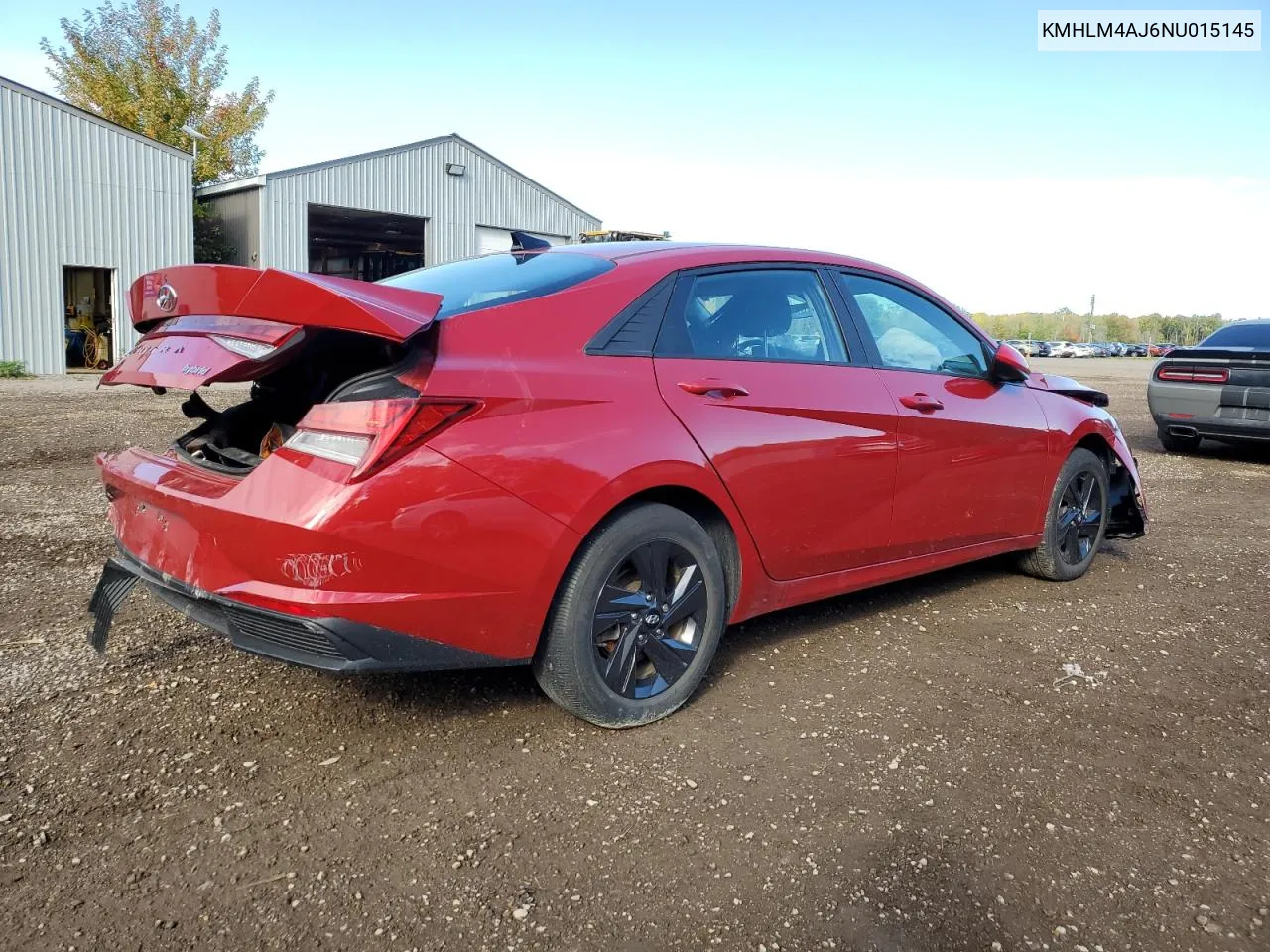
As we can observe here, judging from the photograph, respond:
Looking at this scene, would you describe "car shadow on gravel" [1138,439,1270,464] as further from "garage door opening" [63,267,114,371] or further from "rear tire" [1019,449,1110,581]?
"garage door opening" [63,267,114,371]

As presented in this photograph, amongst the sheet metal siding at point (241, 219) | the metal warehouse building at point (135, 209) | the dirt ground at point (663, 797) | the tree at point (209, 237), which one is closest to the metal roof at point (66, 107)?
the metal warehouse building at point (135, 209)

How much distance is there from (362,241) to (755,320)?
2947 cm

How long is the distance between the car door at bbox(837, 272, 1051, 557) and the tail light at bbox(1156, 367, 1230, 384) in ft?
20.8

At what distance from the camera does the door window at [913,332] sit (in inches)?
156

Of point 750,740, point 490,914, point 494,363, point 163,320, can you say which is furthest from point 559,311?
point 490,914

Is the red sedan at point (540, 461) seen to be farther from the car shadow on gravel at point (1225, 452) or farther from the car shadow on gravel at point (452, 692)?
the car shadow on gravel at point (1225, 452)

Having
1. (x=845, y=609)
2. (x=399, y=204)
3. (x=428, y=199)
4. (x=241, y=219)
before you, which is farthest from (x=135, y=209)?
(x=845, y=609)

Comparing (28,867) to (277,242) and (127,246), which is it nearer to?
(127,246)

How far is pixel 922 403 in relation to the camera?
3943 millimetres

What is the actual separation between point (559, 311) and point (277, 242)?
22220 millimetres

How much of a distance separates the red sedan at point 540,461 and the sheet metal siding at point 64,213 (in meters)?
17.5

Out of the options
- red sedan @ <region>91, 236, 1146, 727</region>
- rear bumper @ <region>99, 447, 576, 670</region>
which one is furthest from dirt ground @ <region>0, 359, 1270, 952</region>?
rear bumper @ <region>99, 447, 576, 670</region>

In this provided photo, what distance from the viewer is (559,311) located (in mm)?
2908

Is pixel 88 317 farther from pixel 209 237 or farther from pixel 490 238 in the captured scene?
Answer: pixel 490 238
